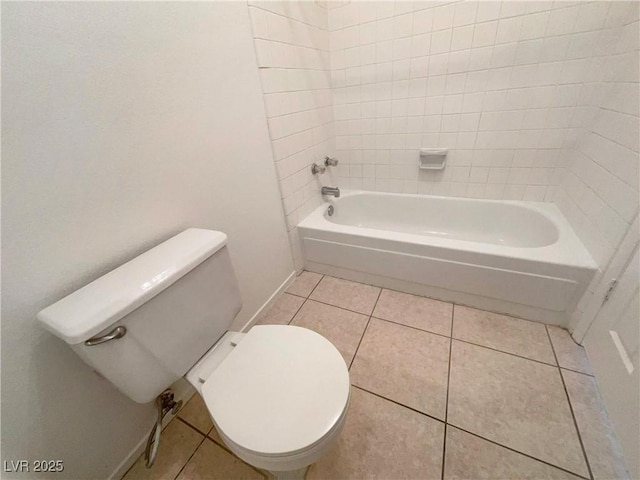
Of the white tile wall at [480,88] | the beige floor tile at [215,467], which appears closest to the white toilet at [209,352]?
the beige floor tile at [215,467]

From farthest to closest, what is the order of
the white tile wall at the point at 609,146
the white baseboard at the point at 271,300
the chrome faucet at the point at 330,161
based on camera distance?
the chrome faucet at the point at 330,161, the white baseboard at the point at 271,300, the white tile wall at the point at 609,146

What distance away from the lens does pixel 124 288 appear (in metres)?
0.65

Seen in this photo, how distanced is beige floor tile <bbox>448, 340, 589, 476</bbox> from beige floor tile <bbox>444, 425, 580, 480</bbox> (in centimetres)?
3

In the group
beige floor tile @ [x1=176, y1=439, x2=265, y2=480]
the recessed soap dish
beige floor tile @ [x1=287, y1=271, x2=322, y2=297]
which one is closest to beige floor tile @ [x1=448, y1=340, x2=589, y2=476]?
beige floor tile @ [x1=176, y1=439, x2=265, y2=480]

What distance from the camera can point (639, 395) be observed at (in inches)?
31.4

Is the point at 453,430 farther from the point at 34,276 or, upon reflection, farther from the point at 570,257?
the point at 34,276

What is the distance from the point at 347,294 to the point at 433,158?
114cm

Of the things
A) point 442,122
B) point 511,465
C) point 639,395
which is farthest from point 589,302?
point 442,122

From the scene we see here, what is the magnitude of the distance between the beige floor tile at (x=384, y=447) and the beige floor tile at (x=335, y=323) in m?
0.27

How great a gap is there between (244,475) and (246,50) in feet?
5.55

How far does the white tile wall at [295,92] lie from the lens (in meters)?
1.25

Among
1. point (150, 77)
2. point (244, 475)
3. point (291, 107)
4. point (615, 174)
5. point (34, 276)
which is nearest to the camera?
point (34, 276)

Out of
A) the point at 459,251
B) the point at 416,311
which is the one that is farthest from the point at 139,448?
the point at 459,251

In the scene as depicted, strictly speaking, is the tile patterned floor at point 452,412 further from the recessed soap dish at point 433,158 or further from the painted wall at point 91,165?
the recessed soap dish at point 433,158
